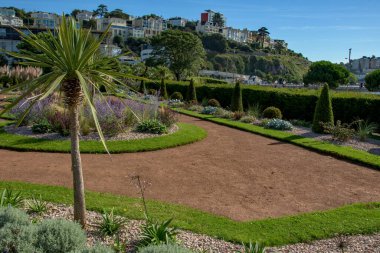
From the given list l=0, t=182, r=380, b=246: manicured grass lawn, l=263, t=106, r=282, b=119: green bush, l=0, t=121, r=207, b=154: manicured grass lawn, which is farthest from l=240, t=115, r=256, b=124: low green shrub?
l=0, t=182, r=380, b=246: manicured grass lawn

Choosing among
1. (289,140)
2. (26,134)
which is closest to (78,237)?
(26,134)

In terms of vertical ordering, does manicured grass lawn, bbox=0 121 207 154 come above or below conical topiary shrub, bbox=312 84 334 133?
below

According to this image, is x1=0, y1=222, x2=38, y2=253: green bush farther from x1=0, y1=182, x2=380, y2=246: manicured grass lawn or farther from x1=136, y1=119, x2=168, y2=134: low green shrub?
x1=136, y1=119, x2=168, y2=134: low green shrub

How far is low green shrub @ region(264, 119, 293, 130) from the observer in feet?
49.4

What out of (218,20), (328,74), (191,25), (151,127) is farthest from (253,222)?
(218,20)

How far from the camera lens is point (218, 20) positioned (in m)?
176

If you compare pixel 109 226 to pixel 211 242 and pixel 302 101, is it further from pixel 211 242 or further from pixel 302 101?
pixel 302 101

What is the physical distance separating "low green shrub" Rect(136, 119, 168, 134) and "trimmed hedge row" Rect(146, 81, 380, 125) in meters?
5.37

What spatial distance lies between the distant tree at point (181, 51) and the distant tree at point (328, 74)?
82.8 ft

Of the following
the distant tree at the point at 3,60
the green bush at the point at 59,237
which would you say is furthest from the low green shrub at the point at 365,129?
the distant tree at the point at 3,60

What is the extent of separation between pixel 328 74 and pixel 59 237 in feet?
214

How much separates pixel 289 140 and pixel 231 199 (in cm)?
648

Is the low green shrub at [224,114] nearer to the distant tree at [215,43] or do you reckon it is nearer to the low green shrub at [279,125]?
the low green shrub at [279,125]

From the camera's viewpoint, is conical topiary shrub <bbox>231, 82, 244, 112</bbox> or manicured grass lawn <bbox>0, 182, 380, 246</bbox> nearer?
manicured grass lawn <bbox>0, 182, 380, 246</bbox>
